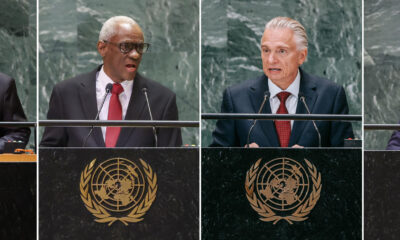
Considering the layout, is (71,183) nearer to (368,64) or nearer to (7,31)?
(7,31)

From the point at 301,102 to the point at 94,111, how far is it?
1.73 m

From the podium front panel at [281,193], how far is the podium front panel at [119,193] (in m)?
0.17

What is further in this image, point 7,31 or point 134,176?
point 7,31

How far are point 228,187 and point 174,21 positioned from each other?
1.45m

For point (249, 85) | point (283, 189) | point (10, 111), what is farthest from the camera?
point (10, 111)

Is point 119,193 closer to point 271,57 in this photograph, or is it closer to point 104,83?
point 104,83

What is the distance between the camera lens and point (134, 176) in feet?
21.3

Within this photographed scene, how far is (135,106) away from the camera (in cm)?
672

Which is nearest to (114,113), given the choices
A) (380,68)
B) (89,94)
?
(89,94)

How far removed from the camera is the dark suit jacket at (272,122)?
6.70 meters

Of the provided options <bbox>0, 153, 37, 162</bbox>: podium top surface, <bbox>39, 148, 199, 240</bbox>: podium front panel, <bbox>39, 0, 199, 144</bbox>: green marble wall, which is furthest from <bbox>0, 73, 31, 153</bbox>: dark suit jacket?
<bbox>39, 148, 199, 240</bbox>: podium front panel

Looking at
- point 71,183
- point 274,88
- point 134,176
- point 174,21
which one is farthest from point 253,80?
point 71,183

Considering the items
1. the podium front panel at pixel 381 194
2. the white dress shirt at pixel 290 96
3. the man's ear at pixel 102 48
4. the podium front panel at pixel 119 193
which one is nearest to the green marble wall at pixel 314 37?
the white dress shirt at pixel 290 96

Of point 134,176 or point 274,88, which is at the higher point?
point 274,88
